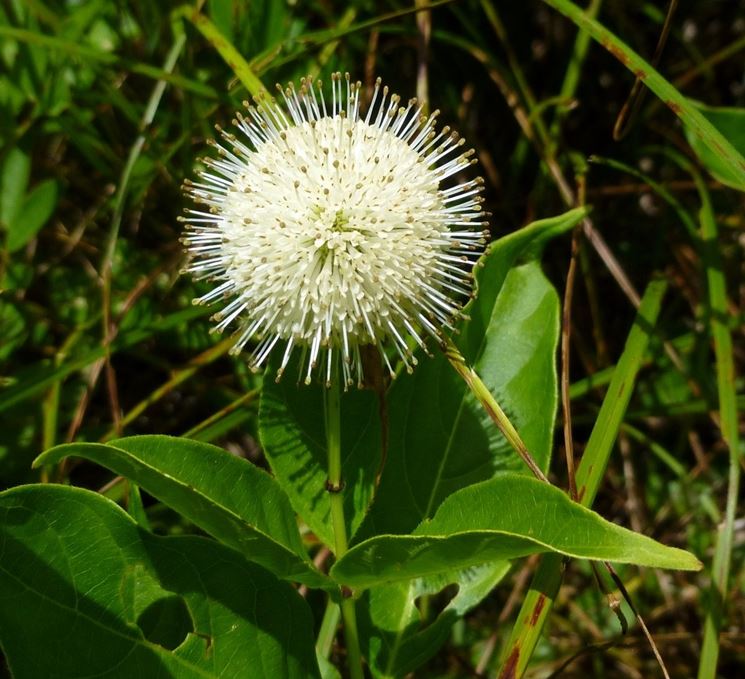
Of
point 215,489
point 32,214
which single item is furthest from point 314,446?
point 32,214

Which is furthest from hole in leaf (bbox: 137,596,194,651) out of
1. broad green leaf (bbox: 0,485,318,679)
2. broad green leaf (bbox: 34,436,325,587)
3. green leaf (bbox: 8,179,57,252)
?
green leaf (bbox: 8,179,57,252)

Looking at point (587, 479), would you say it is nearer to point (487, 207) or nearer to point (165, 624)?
point (165, 624)

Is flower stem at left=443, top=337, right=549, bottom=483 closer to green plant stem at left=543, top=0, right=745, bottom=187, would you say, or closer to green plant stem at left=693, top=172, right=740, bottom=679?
green plant stem at left=693, top=172, right=740, bottom=679

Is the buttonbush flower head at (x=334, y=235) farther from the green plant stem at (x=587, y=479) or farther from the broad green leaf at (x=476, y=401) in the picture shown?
the green plant stem at (x=587, y=479)

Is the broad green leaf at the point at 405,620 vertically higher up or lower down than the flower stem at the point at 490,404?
lower down

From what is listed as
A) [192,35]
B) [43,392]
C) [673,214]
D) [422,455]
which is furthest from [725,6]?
[43,392]

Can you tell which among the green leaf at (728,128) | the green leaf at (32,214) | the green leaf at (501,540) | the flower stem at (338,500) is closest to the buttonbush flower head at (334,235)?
the flower stem at (338,500)
